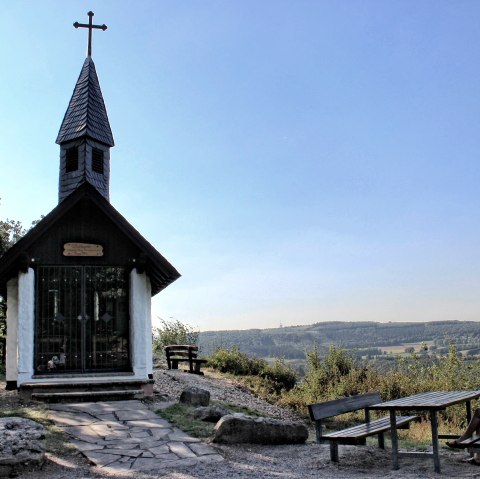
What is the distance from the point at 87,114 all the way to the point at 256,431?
9171mm

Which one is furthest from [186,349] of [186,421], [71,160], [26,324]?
[186,421]

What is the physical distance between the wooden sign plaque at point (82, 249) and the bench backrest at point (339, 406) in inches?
245

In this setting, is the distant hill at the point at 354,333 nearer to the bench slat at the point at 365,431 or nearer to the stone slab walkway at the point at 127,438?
the stone slab walkway at the point at 127,438

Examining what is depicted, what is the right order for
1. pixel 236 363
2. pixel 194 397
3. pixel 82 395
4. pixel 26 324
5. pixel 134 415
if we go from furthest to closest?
pixel 236 363
pixel 26 324
pixel 194 397
pixel 82 395
pixel 134 415

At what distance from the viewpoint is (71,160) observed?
45.3 ft

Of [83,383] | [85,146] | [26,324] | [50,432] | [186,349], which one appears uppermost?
[85,146]

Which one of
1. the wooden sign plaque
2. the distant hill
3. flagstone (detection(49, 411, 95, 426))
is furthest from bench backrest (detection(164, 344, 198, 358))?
the distant hill

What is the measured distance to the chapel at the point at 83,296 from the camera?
1113 cm

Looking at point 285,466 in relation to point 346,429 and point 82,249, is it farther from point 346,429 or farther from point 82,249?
point 82,249

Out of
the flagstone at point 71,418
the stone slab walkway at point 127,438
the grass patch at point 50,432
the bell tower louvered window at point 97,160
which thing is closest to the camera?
the stone slab walkway at point 127,438

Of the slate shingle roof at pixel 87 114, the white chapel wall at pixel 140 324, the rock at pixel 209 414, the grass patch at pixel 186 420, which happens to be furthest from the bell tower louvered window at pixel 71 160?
the rock at pixel 209 414

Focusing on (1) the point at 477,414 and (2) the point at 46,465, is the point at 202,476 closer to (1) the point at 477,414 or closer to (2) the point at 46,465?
(2) the point at 46,465

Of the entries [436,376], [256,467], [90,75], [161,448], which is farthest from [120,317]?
[436,376]

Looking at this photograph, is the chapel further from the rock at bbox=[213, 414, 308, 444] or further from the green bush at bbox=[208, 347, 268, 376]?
the green bush at bbox=[208, 347, 268, 376]
